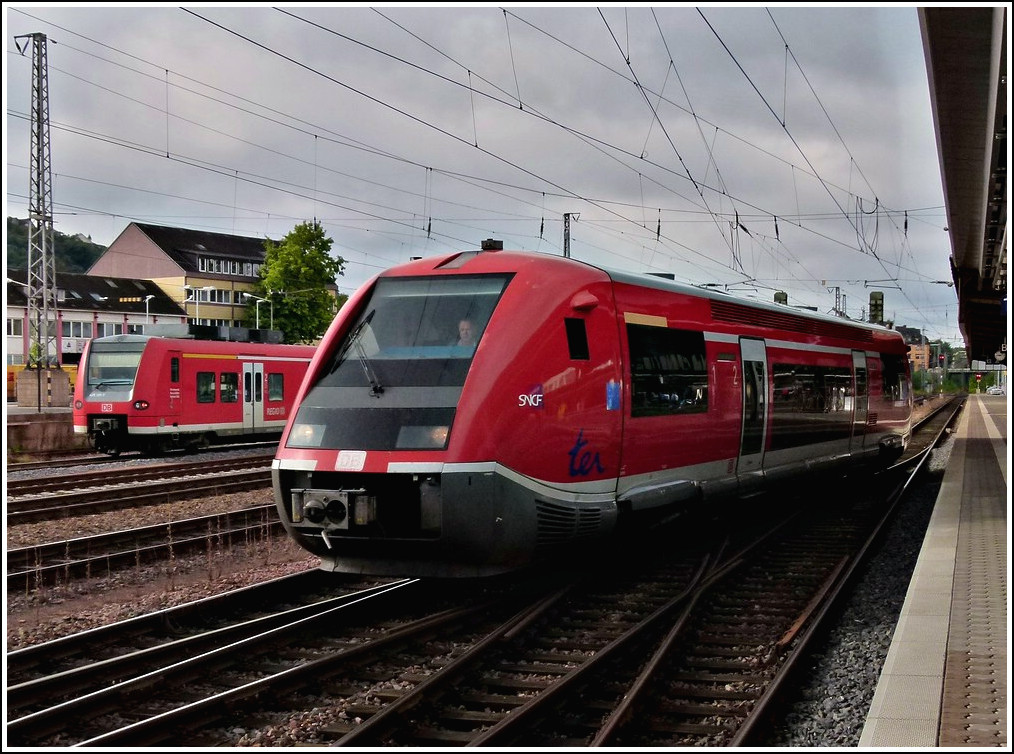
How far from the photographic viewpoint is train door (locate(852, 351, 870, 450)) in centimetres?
1747

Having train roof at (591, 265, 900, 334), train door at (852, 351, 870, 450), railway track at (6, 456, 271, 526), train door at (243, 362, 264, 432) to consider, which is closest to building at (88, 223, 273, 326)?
train door at (243, 362, 264, 432)

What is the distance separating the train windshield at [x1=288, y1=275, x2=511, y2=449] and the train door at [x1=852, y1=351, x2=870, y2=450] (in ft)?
35.0

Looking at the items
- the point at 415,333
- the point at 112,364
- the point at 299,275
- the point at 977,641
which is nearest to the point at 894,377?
the point at 977,641

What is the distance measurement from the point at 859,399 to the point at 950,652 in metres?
11.4

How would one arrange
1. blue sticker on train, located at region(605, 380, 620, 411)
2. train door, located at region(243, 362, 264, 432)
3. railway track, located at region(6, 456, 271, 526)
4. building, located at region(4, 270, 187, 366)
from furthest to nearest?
building, located at region(4, 270, 187, 366)
train door, located at region(243, 362, 264, 432)
railway track, located at region(6, 456, 271, 526)
blue sticker on train, located at region(605, 380, 620, 411)

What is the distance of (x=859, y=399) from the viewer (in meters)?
17.8

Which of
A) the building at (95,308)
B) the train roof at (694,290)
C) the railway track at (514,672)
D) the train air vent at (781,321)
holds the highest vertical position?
the building at (95,308)

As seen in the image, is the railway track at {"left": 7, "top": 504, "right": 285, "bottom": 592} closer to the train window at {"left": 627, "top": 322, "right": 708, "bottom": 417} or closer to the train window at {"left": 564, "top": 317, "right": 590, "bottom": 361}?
the train window at {"left": 564, "top": 317, "right": 590, "bottom": 361}

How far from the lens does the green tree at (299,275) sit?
2154 inches

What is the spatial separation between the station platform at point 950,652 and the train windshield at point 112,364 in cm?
1722

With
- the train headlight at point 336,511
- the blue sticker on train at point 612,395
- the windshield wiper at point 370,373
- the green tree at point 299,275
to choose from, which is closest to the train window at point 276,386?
the windshield wiper at point 370,373

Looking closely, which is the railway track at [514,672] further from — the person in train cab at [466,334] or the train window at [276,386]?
the train window at [276,386]

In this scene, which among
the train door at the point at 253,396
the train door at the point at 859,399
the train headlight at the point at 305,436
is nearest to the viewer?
the train headlight at the point at 305,436

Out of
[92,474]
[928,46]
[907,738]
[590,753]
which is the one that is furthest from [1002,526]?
[92,474]
